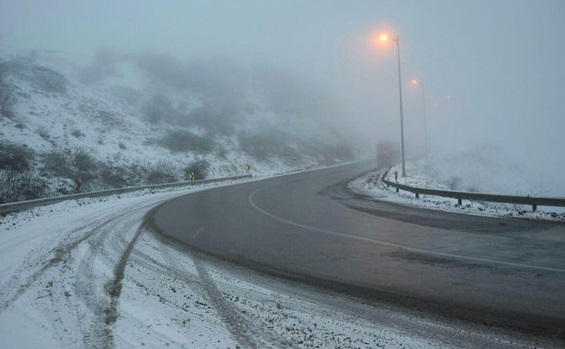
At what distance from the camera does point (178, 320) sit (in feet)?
16.1

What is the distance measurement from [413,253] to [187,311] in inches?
191

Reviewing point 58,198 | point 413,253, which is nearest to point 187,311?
point 413,253

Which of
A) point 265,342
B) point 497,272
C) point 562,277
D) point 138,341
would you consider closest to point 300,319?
point 265,342

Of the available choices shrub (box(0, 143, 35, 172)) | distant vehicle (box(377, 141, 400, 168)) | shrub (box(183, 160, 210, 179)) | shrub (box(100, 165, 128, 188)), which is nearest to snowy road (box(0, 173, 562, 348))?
shrub (box(0, 143, 35, 172))

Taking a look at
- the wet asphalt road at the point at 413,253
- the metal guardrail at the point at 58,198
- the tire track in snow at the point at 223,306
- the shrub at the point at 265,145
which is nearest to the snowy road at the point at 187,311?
the tire track in snow at the point at 223,306

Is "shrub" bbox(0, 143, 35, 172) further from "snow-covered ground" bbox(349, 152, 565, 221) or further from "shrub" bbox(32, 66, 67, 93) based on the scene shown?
"shrub" bbox(32, 66, 67, 93)

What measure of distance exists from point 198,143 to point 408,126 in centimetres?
6042

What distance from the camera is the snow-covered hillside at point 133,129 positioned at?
28.4 m

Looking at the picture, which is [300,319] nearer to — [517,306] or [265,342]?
[265,342]

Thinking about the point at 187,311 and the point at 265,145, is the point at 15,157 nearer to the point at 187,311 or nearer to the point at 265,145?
the point at 187,311

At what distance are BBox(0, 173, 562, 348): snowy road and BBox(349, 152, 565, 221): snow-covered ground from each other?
34.9 ft

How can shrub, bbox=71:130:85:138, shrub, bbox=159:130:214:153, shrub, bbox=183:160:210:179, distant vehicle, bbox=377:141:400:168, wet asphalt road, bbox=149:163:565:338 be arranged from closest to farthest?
1. wet asphalt road, bbox=149:163:565:338
2. shrub, bbox=71:130:85:138
3. shrub, bbox=183:160:210:179
4. shrub, bbox=159:130:214:153
5. distant vehicle, bbox=377:141:400:168

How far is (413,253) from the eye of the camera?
27.2 feet

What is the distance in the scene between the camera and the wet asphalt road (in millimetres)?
5434
